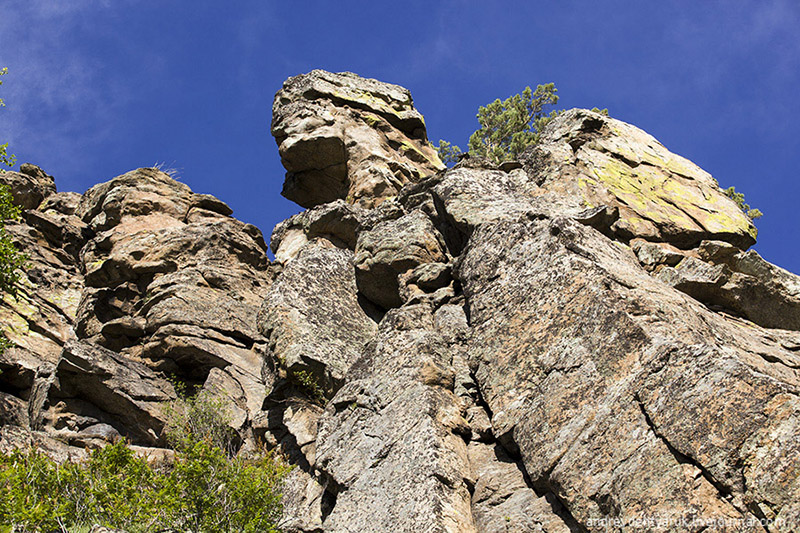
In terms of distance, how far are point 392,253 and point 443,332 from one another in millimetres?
5091

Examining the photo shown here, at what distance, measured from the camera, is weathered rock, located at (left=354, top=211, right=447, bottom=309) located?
2314 centimetres

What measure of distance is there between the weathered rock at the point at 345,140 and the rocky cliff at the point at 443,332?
0.49 ft

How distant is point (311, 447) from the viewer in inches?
803

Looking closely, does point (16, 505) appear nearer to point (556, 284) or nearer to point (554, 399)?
point (554, 399)

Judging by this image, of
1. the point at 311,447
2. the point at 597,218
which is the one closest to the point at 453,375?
the point at 311,447

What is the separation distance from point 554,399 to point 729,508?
14.3 feet

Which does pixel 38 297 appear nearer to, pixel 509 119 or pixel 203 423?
pixel 203 423

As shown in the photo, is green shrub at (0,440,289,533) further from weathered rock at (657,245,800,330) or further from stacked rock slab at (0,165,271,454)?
weathered rock at (657,245,800,330)

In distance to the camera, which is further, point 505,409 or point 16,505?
point 505,409

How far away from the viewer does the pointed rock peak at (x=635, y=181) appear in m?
23.7

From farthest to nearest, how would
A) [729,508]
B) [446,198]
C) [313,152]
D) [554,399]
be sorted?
[313,152] → [446,198] → [554,399] → [729,508]

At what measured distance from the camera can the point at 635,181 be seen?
25875mm

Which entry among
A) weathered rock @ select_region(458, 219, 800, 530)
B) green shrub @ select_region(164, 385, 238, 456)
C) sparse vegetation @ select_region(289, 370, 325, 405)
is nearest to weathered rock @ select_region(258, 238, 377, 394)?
sparse vegetation @ select_region(289, 370, 325, 405)

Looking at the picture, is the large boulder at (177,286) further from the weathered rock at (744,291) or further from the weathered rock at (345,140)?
the weathered rock at (744,291)
